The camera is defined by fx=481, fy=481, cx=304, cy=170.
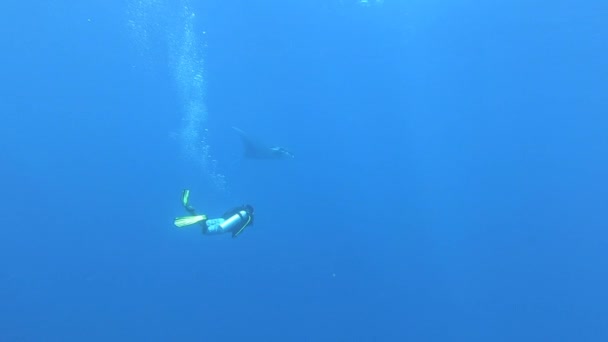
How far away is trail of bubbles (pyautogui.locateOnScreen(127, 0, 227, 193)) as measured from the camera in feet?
35.6

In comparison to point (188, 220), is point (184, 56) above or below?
above

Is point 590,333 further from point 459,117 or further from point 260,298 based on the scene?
point 260,298

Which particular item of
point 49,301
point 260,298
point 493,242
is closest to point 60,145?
point 49,301

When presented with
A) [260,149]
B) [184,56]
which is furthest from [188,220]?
[184,56]

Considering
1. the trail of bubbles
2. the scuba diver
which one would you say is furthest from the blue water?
the scuba diver

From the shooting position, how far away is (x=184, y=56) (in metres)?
11.2

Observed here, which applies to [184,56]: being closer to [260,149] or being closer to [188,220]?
[260,149]

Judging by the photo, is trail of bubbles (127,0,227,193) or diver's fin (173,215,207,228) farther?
trail of bubbles (127,0,227,193)

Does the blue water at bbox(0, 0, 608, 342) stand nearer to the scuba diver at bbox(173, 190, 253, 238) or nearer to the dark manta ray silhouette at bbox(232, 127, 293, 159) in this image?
the dark manta ray silhouette at bbox(232, 127, 293, 159)

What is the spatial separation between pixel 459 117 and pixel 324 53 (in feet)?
13.6

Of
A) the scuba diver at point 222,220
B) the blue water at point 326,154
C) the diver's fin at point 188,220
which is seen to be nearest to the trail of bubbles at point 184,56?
the blue water at point 326,154

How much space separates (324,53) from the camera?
12.0 metres

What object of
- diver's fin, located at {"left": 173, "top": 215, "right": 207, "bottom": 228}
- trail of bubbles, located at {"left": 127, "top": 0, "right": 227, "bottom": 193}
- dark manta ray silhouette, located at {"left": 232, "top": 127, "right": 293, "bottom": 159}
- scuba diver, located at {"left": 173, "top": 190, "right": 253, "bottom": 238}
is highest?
trail of bubbles, located at {"left": 127, "top": 0, "right": 227, "bottom": 193}

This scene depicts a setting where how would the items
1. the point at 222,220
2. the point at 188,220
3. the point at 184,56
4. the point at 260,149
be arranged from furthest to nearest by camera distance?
the point at 184,56 < the point at 260,149 < the point at 222,220 < the point at 188,220
